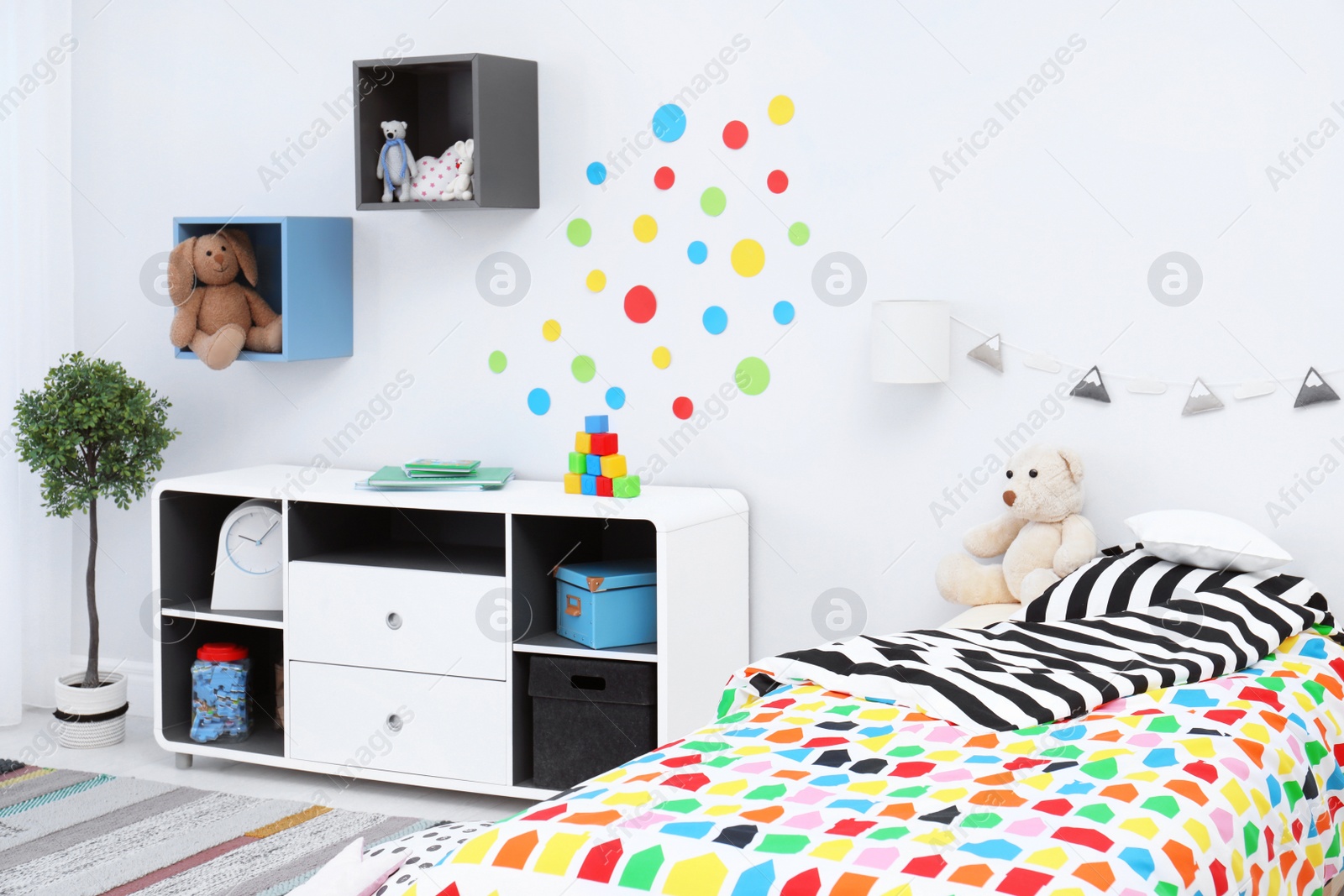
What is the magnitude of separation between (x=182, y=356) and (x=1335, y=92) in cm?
262

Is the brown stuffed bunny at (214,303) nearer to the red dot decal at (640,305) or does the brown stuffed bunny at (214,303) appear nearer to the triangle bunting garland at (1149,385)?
the red dot decal at (640,305)

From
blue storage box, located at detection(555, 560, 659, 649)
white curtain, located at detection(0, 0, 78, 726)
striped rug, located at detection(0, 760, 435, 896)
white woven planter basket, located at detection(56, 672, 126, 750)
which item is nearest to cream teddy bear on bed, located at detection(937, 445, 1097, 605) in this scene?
blue storage box, located at detection(555, 560, 659, 649)

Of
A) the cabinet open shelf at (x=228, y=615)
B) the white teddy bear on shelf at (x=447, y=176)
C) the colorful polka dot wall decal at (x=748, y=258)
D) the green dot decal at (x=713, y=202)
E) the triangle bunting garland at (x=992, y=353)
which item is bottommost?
the cabinet open shelf at (x=228, y=615)

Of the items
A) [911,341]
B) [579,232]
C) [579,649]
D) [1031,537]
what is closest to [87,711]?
[579,649]

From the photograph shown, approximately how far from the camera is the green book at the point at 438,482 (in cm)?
291

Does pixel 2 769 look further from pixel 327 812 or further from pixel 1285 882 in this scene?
pixel 1285 882

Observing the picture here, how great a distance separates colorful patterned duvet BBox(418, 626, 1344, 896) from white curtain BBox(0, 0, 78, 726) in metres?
2.42

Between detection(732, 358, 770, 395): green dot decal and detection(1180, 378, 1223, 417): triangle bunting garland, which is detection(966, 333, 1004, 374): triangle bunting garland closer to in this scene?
detection(1180, 378, 1223, 417): triangle bunting garland

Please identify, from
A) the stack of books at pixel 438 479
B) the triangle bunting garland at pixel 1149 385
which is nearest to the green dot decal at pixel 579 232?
Result: the stack of books at pixel 438 479

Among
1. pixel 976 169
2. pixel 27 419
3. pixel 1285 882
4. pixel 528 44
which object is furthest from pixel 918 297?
pixel 27 419

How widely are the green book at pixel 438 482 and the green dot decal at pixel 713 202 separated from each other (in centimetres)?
76

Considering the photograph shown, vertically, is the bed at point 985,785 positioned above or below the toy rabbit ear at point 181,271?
below

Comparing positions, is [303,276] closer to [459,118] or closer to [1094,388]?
[459,118]

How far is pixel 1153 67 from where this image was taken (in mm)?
2537
